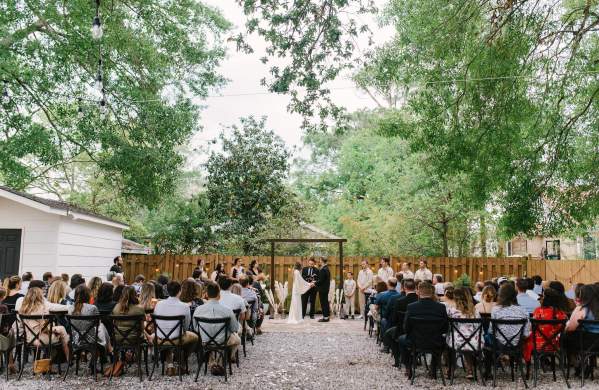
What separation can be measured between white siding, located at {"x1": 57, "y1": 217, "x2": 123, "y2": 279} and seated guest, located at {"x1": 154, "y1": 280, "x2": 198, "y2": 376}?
650cm

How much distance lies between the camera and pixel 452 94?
10.7 meters

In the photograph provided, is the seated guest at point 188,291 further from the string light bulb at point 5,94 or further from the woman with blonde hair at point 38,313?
the string light bulb at point 5,94

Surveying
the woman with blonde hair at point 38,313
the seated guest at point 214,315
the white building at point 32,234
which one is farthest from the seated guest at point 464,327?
the white building at point 32,234

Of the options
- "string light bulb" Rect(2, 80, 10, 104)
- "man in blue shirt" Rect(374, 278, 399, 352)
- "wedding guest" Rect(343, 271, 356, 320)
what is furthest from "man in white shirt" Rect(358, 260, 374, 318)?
"string light bulb" Rect(2, 80, 10, 104)

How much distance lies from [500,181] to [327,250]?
40.3 ft

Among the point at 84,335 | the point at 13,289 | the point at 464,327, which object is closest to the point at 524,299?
the point at 464,327

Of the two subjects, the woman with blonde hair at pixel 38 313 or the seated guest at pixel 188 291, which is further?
the seated guest at pixel 188 291

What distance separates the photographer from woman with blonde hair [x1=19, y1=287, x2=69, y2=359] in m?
7.23

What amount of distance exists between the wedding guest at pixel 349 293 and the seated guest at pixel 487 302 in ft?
25.4

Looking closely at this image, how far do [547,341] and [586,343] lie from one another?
499mm

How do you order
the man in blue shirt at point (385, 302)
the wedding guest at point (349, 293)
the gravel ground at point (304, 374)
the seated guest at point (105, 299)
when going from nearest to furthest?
the gravel ground at point (304, 374) → the seated guest at point (105, 299) → the man in blue shirt at point (385, 302) → the wedding guest at point (349, 293)

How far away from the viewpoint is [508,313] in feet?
23.3

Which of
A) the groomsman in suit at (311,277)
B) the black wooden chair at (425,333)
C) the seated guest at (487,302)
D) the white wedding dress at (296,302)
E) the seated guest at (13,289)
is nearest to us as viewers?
the black wooden chair at (425,333)

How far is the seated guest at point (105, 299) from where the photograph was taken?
25.3 feet
